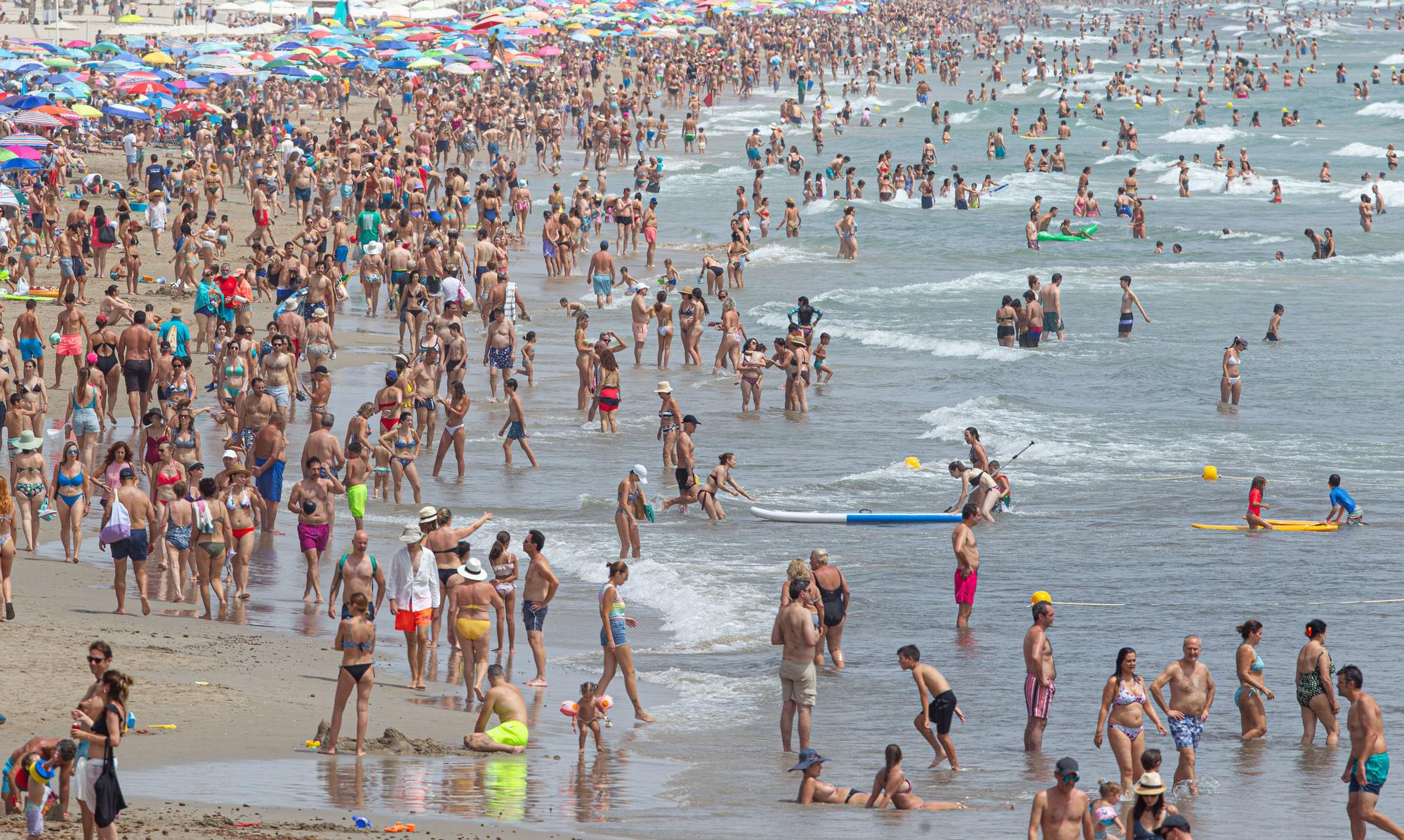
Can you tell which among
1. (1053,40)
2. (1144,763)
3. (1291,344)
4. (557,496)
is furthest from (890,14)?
(1144,763)

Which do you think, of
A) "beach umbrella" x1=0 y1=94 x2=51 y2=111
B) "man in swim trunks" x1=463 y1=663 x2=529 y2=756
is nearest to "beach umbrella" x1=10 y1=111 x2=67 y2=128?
"beach umbrella" x1=0 y1=94 x2=51 y2=111

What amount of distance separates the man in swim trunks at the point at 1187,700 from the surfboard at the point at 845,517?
6789 mm

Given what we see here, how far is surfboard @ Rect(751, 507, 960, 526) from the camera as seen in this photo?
17.3 metres

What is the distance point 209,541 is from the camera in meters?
12.8

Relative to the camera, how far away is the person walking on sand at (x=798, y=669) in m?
11.1

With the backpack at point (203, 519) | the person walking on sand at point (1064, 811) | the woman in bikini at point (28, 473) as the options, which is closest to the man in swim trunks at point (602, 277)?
the woman in bikini at point (28, 473)

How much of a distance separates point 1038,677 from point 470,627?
3843mm

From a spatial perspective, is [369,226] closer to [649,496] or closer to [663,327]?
[663,327]

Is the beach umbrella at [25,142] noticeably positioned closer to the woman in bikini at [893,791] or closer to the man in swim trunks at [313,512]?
the man in swim trunks at [313,512]

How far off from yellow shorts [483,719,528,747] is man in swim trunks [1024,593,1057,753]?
3324 mm

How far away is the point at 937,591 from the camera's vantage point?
15.3 m

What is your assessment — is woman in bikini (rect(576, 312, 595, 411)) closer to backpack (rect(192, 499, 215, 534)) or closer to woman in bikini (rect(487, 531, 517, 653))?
woman in bikini (rect(487, 531, 517, 653))

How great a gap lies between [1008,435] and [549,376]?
626 cm

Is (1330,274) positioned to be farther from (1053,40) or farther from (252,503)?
(1053,40)
